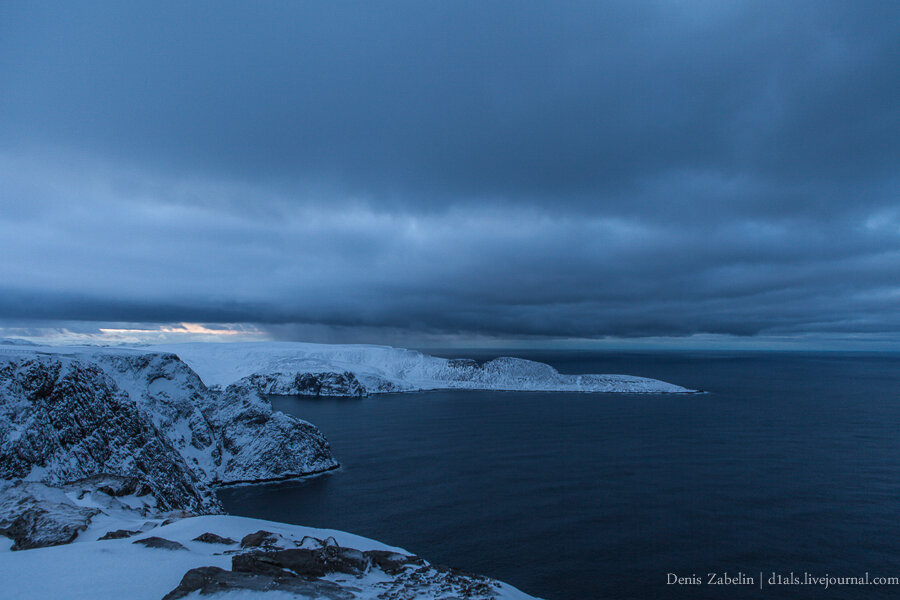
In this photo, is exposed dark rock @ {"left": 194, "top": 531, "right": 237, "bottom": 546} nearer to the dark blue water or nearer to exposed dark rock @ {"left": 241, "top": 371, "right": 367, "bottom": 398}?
the dark blue water

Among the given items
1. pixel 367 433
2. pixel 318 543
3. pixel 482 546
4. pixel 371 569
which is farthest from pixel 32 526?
pixel 367 433

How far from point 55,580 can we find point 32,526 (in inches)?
273

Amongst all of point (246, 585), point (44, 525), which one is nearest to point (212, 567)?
point (246, 585)

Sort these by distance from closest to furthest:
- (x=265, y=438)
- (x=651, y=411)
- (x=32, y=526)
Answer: (x=32, y=526)
(x=265, y=438)
(x=651, y=411)


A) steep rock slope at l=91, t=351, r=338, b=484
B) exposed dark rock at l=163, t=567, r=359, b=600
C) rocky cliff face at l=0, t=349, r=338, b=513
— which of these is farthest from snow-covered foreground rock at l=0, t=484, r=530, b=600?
steep rock slope at l=91, t=351, r=338, b=484

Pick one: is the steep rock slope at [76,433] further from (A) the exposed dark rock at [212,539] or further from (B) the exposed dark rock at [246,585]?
(B) the exposed dark rock at [246,585]

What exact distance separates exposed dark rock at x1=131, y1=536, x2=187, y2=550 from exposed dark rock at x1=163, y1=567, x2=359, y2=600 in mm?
3236

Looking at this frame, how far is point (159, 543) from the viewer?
13680 mm

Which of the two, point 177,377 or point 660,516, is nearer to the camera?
point 660,516

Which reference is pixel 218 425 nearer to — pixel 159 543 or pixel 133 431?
pixel 133 431

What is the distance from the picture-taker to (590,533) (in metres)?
32.4

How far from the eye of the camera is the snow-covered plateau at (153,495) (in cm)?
1157

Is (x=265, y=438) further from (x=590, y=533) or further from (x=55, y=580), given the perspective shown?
(x=55, y=580)

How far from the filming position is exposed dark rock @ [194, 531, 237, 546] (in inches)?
599
